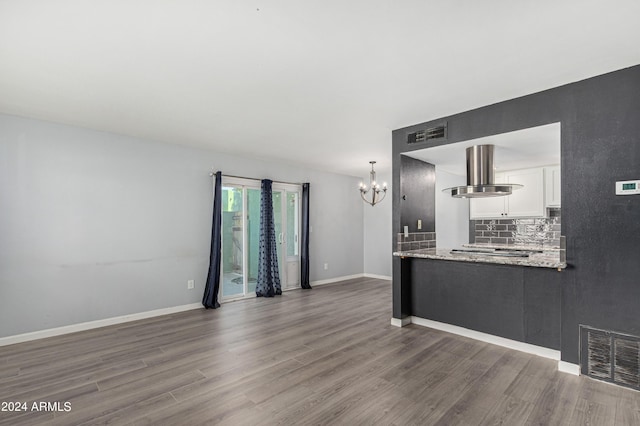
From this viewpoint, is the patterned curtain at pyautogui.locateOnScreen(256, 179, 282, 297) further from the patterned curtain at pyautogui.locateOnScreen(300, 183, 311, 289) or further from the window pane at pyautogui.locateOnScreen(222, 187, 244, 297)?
the patterned curtain at pyautogui.locateOnScreen(300, 183, 311, 289)

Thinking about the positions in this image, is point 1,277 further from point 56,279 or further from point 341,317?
point 341,317

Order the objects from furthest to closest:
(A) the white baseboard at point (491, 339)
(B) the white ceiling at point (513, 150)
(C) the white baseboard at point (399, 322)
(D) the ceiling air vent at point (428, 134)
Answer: (C) the white baseboard at point (399, 322) → (D) the ceiling air vent at point (428, 134) → (B) the white ceiling at point (513, 150) → (A) the white baseboard at point (491, 339)

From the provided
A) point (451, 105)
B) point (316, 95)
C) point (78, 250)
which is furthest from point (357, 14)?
point (78, 250)

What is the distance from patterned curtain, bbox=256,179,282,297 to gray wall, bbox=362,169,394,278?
9.41 ft

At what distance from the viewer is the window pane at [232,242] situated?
558cm

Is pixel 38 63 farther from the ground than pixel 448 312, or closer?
farther from the ground

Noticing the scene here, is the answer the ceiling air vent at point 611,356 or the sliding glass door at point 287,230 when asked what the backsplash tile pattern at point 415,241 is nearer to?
the ceiling air vent at point 611,356

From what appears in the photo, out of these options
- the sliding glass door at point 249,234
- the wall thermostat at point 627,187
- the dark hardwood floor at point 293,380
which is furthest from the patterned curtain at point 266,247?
the wall thermostat at point 627,187

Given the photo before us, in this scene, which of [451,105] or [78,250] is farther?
[78,250]

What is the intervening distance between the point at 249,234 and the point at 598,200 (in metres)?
4.97

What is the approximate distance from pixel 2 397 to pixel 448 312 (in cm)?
432

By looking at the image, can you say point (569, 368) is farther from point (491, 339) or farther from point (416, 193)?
point (416, 193)

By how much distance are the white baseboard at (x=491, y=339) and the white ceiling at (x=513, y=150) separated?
6.64 feet

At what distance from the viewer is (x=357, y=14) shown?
6.19ft
